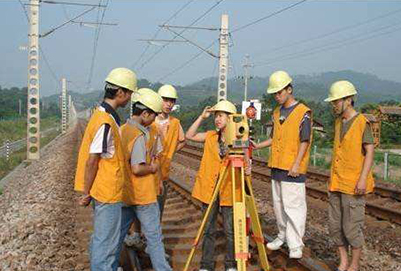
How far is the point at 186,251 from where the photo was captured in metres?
5.77

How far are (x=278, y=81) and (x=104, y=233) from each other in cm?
232

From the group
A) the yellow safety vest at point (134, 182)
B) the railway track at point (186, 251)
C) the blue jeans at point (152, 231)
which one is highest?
the yellow safety vest at point (134, 182)

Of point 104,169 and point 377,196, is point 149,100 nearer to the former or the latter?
point 104,169

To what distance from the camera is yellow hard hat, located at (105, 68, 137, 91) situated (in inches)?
158

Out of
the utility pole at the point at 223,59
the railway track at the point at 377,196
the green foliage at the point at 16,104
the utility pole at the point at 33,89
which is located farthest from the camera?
A: the green foliage at the point at 16,104

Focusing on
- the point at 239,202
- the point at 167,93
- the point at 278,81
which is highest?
the point at 278,81

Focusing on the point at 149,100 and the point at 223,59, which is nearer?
the point at 149,100

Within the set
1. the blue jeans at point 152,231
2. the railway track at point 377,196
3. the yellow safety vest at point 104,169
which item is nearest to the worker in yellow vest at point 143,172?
the blue jeans at point 152,231

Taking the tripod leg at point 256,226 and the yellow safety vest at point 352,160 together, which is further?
the yellow safety vest at point 352,160

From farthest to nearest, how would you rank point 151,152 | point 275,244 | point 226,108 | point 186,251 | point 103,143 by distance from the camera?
point 186,251
point 275,244
point 226,108
point 151,152
point 103,143

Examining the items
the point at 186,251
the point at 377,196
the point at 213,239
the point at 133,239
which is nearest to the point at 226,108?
the point at 213,239

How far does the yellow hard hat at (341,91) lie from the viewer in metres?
4.82

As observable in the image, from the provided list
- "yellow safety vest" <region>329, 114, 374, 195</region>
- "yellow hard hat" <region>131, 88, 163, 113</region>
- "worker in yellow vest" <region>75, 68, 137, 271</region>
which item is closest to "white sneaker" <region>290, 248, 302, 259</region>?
"yellow safety vest" <region>329, 114, 374, 195</region>

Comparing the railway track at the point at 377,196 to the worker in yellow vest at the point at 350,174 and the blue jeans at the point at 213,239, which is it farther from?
the blue jeans at the point at 213,239
